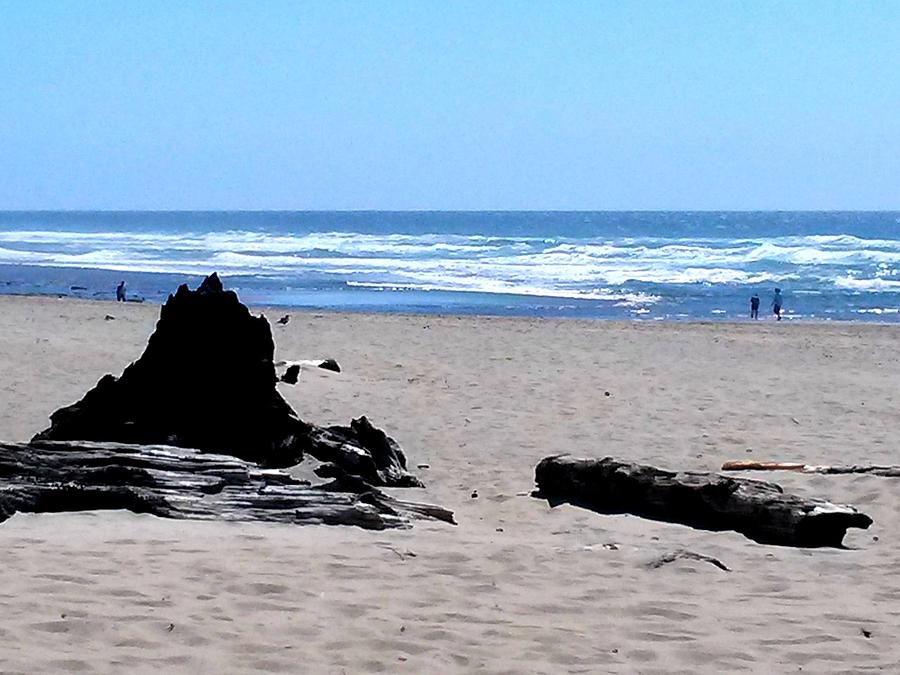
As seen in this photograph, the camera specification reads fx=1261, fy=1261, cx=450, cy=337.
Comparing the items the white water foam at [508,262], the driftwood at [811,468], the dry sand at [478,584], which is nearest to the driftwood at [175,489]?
the dry sand at [478,584]

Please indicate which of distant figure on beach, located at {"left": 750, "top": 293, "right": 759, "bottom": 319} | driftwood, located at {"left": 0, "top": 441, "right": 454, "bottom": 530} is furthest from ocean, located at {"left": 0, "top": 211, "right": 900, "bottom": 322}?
driftwood, located at {"left": 0, "top": 441, "right": 454, "bottom": 530}

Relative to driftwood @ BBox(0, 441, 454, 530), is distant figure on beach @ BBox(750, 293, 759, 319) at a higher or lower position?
lower

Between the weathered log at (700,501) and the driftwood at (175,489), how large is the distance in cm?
133

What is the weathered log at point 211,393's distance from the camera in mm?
8812

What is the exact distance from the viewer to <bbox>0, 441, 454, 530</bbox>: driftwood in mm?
7129

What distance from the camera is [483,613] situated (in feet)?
18.4

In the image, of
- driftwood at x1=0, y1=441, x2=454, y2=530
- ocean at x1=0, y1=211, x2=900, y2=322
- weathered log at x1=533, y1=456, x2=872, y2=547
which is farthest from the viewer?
ocean at x1=0, y1=211, x2=900, y2=322

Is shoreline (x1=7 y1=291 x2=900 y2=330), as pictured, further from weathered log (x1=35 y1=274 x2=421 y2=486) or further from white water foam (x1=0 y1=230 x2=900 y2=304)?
weathered log (x1=35 y1=274 x2=421 y2=486)

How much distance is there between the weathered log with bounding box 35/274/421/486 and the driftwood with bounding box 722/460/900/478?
2.99 meters

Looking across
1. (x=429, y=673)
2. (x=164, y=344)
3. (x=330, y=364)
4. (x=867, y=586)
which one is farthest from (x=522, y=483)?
(x=330, y=364)

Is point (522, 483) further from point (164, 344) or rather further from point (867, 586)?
point (867, 586)

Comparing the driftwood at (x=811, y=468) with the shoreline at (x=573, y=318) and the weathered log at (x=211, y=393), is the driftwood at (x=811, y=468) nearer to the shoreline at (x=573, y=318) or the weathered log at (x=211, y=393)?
the weathered log at (x=211, y=393)

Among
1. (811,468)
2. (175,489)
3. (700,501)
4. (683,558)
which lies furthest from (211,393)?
(811,468)

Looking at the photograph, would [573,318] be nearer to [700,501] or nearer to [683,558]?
[700,501]
